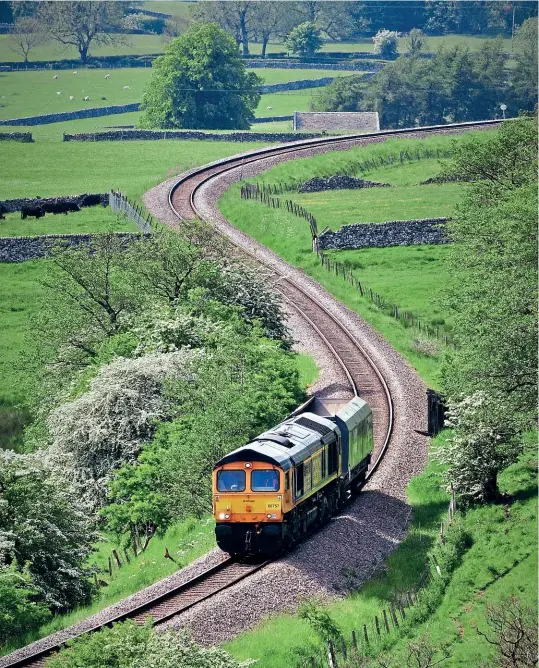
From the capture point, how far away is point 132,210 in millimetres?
92000

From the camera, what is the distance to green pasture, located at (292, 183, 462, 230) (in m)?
92.2

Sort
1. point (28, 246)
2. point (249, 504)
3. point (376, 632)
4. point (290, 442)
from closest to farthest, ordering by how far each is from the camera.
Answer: point (376, 632) < point (249, 504) < point (290, 442) < point (28, 246)

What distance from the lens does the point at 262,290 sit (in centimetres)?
6481

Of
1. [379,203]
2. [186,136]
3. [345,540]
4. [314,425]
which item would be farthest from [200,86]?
[345,540]

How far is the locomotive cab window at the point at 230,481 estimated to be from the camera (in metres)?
36.5

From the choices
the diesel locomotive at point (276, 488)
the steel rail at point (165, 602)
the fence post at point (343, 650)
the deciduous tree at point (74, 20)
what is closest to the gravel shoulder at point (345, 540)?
the steel rail at point (165, 602)

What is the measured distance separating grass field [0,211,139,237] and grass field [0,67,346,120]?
6245 centimetres

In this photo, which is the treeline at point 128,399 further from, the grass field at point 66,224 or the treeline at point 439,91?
the treeline at point 439,91

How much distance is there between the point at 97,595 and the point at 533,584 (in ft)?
43.9

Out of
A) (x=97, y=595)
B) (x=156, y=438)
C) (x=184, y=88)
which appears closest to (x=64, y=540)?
(x=97, y=595)

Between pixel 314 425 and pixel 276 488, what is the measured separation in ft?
15.7

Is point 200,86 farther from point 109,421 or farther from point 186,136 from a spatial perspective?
point 109,421

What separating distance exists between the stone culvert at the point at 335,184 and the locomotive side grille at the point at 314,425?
6685cm

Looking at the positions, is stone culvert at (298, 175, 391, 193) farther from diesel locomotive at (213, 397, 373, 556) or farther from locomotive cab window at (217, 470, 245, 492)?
locomotive cab window at (217, 470, 245, 492)
